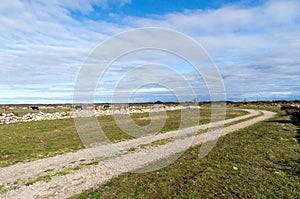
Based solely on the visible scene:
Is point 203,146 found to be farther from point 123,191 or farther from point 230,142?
point 123,191

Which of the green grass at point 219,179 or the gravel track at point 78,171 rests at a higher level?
the green grass at point 219,179

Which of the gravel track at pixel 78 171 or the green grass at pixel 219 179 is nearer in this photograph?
the green grass at pixel 219 179

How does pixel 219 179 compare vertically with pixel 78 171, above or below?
above

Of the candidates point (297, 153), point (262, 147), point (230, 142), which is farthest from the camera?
point (230, 142)

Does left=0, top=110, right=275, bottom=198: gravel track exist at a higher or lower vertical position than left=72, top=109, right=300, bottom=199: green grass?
lower

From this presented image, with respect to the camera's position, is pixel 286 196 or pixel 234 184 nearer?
pixel 286 196

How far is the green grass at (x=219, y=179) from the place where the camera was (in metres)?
8.49

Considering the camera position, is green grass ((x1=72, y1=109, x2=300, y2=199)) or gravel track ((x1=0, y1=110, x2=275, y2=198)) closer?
green grass ((x1=72, y1=109, x2=300, y2=199))

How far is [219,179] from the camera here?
32.3ft

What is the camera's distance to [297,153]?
14.3 meters

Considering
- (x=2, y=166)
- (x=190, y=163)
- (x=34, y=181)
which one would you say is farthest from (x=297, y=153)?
(x=2, y=166)

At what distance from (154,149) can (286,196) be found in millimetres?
9509

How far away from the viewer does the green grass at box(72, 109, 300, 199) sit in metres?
8.49

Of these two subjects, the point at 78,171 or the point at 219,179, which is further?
the point at 78,171
